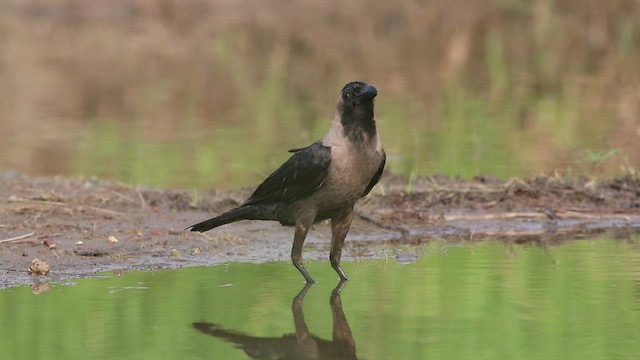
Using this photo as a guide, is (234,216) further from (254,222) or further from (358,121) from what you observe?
(254,222)

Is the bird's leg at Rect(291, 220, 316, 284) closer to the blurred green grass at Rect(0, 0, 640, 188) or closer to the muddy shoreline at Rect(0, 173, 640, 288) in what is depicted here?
the muddy shoreline at Rect(0, 173, 640, 288)

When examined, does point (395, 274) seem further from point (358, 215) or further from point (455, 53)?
point (455, 53)

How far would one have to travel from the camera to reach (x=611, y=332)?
649 cm

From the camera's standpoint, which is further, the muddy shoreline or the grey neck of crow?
the muddy shoreline

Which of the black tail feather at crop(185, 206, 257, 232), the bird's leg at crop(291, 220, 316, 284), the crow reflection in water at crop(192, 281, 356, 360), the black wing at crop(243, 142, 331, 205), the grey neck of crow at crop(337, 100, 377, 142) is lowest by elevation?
the crow reflection in water at crop(192, 281, 356, 360)

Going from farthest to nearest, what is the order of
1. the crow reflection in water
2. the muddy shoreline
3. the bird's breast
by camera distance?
the muddy shoreline, the bird's breast, the crow reflection in water

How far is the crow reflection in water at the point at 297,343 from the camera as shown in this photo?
6.37 m

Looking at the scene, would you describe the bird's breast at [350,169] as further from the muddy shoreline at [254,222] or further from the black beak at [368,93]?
the muddy shoreline at [254,222]

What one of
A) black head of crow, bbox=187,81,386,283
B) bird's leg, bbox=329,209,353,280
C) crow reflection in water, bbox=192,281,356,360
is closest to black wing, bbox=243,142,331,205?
black head of crow, bbox=187,81,386,283

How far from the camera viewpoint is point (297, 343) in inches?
261

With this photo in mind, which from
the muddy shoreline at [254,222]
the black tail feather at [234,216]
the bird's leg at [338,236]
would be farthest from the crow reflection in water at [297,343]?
the muddy shoreline at [254,222]

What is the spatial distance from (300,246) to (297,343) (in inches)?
59.9

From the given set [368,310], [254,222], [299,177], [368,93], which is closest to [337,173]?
[299,177]

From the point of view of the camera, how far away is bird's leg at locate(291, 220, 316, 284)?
8078 mm
